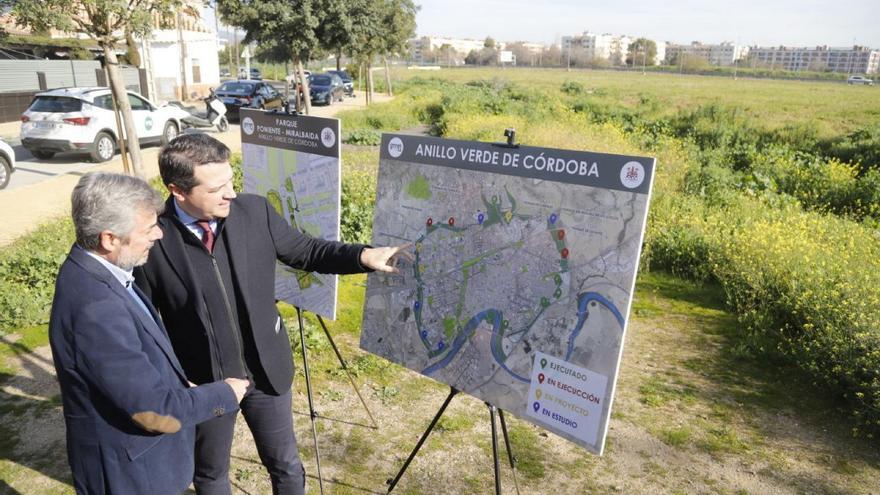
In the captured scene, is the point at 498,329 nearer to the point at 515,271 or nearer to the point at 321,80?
the point at 515,271

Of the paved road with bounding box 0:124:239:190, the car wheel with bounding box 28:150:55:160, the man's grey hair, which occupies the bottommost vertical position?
the paved road with bounding box 0:124:239:190

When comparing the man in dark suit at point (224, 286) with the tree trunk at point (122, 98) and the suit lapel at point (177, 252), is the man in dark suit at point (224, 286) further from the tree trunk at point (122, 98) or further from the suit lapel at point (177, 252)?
the tree trunk at point (122, 98)

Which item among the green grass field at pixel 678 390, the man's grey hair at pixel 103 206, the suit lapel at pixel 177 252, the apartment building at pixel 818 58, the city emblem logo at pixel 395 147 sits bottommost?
the green grass field at pixel 678 390

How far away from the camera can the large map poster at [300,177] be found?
3562mm

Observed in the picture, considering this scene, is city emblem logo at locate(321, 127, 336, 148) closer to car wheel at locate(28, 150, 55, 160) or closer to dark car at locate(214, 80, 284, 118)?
car wheel at locate(28, 150, 55, 160)

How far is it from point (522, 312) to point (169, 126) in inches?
630

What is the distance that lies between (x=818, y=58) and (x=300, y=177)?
213m

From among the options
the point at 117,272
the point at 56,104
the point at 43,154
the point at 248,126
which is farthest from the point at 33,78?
the point at 117,272

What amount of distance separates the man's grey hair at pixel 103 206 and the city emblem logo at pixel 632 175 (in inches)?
68.7

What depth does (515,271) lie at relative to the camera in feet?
8.73

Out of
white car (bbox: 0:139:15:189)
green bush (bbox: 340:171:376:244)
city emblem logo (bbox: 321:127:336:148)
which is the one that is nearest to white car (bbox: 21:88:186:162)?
white car (bbox: 0:139:15:189)

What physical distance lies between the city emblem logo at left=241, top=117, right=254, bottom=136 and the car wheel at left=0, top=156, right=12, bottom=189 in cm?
962

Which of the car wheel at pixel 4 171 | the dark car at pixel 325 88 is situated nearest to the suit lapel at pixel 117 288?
the car wheel at pixel 4 171

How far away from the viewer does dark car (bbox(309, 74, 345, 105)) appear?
3033 cm
